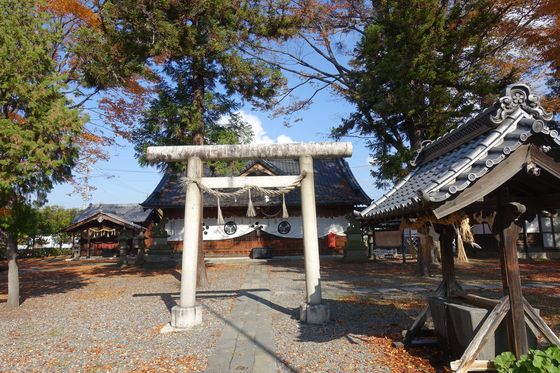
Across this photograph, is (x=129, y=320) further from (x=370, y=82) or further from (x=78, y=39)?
(x=370, y=82)

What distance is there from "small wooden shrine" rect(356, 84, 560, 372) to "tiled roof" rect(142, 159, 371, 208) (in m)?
17.1

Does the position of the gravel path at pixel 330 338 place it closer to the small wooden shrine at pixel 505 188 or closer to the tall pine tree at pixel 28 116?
the small wooden shrine at pixel 505 188

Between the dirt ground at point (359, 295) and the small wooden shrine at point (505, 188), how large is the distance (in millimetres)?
1261

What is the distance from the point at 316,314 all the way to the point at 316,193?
1554 centimetres

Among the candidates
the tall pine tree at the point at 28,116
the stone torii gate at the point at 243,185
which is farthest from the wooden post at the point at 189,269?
the tall pine tree at the point at 28,116

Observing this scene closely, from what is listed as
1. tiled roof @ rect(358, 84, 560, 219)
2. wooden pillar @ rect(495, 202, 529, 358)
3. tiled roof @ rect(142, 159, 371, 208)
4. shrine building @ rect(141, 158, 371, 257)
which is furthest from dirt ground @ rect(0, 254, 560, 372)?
tiled roof @ rect(142, 159, 371, 208)

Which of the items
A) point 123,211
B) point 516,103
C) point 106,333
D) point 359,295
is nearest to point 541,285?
point 359,295

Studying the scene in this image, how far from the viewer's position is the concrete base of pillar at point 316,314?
7238 mm

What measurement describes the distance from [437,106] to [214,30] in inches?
323

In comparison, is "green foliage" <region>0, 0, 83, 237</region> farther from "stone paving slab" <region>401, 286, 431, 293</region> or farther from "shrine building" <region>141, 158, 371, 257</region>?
"shrine building" <region>141, 158, 371, 257</region>

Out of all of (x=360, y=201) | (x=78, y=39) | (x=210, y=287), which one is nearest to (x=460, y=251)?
(x=210, y=287)

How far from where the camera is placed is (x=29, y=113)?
885cm

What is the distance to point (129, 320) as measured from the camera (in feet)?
26.5

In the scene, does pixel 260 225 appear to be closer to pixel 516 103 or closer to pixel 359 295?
pixel 359 295
